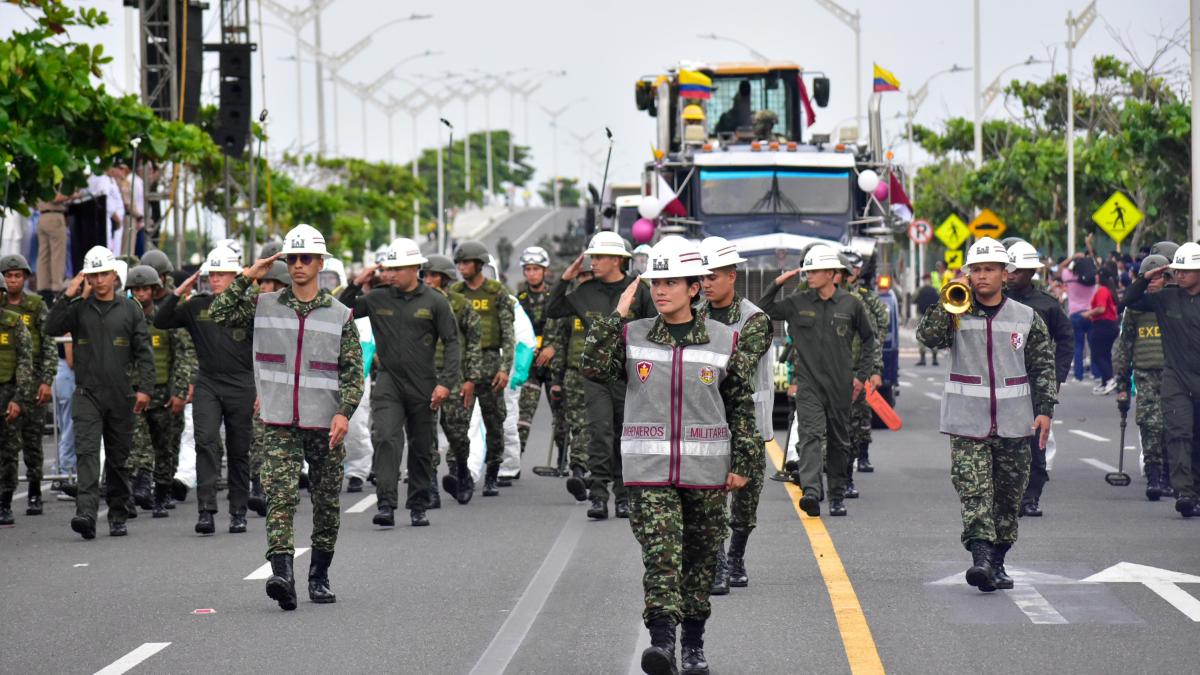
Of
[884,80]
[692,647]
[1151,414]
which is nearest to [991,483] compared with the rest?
[692,647]

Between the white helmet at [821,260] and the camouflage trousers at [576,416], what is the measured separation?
2.09 m

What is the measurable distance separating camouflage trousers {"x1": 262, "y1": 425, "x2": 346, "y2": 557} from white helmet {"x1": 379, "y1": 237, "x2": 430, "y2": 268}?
3100mm

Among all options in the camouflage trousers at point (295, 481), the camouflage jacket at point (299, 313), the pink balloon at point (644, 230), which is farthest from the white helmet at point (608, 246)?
the pink balloon at point (644, 230)

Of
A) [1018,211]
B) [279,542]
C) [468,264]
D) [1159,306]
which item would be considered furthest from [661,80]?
[1018,211]

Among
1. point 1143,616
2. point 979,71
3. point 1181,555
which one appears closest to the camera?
point 1143,616

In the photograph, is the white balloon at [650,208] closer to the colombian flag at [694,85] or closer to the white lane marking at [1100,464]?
the colombian flag at [694,85]

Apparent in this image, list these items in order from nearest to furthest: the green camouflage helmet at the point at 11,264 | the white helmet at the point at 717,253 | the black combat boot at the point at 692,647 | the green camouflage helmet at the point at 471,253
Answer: the black combat boot at the point at 692,647
the white helmet at the point at 717,253
the green camouflage helmet at the point at 11,264
the green camouflage helmet at the point at 471,253

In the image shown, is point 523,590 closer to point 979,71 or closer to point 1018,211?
point 979,71

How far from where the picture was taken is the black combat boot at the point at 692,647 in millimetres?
8414

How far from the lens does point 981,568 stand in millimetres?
10578

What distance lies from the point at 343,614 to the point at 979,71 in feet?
133

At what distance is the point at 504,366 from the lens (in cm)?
1598

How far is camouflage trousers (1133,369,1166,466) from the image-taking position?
15.2 metres

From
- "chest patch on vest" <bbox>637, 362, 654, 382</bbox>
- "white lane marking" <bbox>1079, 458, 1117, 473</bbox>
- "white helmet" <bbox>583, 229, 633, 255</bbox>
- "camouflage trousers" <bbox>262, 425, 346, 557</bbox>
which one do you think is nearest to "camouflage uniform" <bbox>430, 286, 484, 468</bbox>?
"white helmet" <bbox>583, 229, 633, 255</bbox>
